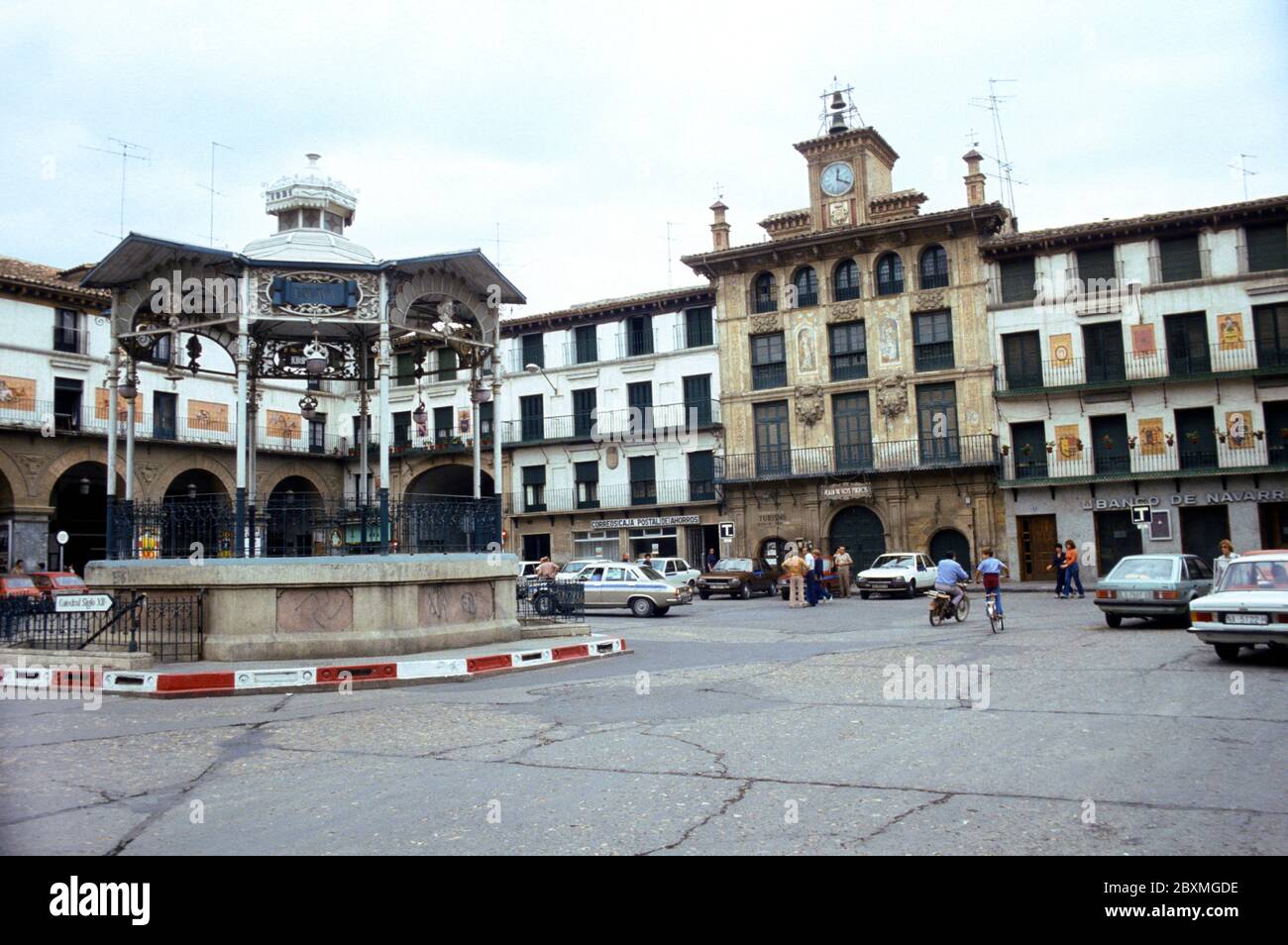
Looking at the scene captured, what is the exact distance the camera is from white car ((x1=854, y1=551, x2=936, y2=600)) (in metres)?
31.9

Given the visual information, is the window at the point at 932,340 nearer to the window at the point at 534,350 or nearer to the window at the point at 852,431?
the window at the point at 852,431

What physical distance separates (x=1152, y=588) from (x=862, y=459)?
2240 centimetres

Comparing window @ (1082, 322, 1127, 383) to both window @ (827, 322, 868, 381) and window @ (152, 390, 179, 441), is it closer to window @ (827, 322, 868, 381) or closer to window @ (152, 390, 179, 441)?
window @ (827, 322, 868, 381)

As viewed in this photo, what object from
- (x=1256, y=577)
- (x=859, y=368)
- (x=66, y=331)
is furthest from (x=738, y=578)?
(x=66, y=331)

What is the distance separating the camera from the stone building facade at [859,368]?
126ft

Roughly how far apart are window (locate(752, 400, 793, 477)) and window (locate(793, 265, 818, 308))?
167 inches

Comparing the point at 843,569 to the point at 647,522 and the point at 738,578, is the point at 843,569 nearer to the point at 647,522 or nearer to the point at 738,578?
the point at 738,578

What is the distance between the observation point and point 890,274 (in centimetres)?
4041

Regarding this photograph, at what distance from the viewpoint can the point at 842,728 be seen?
8.95 m

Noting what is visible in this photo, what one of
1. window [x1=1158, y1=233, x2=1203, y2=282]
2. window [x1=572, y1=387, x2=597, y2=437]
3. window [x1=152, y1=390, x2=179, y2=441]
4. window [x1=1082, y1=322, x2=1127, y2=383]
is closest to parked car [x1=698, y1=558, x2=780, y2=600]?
window [x1=572, y1=387, x2=597, y2=437]

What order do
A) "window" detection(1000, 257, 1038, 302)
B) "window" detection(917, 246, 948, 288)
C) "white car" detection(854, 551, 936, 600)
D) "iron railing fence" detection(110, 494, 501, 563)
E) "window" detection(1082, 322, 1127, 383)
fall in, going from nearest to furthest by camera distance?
1. "iron railing fence" detection(110, 494, 501, 563)
2. "white car" detection(854, 551, 936, 600)
3. "window" detection(1082, 322, 1127, 383)
4. "window" detection(1000, 257, 1038, 302)
5. "window" detection(917, 246, 948, 288)

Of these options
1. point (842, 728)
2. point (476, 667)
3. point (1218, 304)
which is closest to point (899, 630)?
point (476, 667)

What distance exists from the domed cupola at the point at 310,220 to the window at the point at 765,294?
2710cm

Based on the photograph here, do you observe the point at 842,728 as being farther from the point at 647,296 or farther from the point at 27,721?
the point at 647,296
